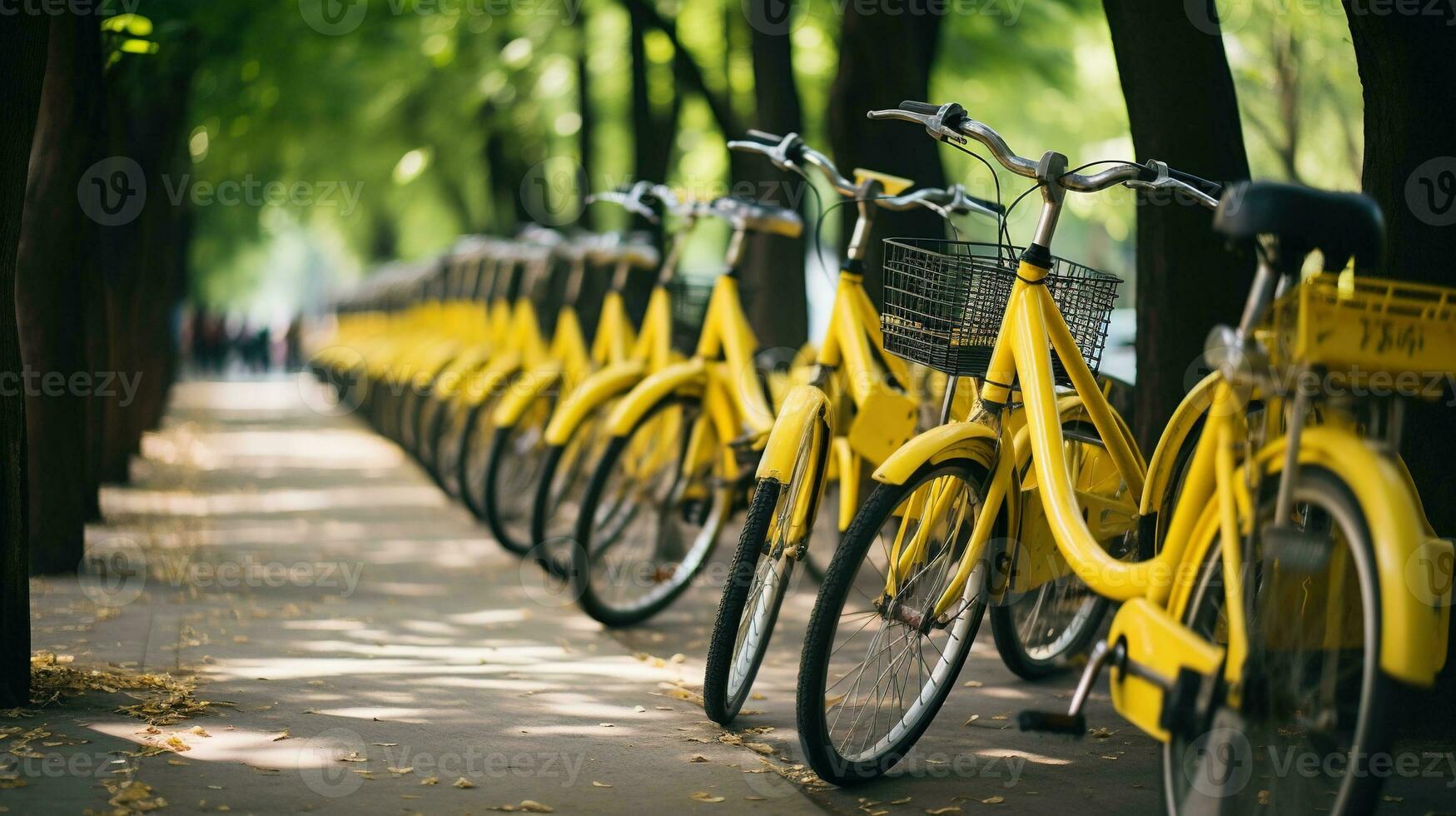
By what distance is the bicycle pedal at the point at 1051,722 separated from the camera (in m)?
3.25

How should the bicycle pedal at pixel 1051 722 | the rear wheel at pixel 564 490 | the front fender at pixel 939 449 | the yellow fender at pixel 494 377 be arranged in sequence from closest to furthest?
the bicycle pedal at pixel 1051 722, the front fender at pixel 939 449, the rear wheel at pixel 564 490, the yellow fender at pixel 494 377

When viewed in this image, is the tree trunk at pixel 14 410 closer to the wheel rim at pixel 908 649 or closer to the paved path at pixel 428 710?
the paved path at pixel 428 710

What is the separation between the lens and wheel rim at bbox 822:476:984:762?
4.15 meters

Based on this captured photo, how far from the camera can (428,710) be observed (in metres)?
4.85

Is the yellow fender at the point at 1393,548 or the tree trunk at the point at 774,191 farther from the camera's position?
the tree trunk at the point at 774,191

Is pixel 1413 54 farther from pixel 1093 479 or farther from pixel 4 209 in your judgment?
pixel 4 209

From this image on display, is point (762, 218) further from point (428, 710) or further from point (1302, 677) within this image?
point (1302, 677)

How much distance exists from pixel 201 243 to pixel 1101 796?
102 feet

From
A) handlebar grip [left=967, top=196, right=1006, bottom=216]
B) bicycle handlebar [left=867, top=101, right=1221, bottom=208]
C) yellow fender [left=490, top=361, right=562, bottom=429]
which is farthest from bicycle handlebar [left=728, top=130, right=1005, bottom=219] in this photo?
yellow fender [left=490, top=361, right=562, bottom=429]

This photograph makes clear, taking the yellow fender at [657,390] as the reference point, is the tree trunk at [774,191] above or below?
above

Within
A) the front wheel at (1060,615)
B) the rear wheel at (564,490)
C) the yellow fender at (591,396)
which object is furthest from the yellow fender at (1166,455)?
the yellow fender at (591,396)

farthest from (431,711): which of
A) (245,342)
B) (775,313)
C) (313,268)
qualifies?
(313,268)

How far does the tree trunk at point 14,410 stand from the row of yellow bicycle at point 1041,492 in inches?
80.2

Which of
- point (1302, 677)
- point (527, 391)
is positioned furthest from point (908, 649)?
point (527, 391)
